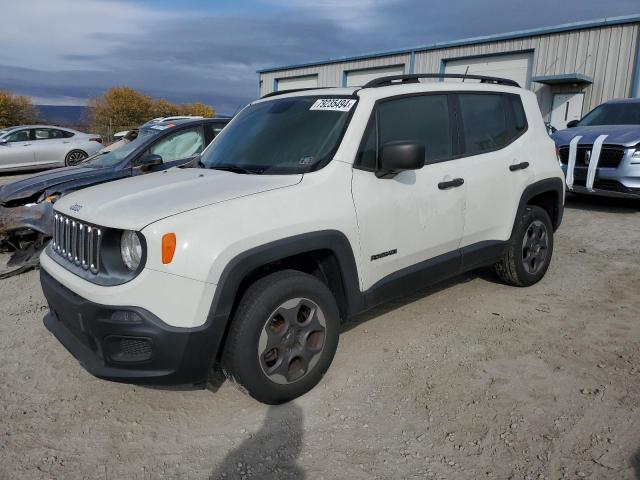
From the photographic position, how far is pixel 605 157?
8109 mm

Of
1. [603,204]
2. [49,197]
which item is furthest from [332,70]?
[49,197]

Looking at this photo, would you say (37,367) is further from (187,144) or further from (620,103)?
(620,103)

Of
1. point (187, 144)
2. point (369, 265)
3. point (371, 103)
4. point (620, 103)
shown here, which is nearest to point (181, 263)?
point (369, 265)

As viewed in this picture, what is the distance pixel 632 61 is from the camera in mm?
14133

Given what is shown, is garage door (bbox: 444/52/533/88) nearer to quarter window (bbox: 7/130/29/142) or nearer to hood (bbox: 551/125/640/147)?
hood (bbox: 551/125/640/147)

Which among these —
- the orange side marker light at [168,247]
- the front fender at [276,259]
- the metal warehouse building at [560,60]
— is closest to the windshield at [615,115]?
the metal warehouse building at [560,60]

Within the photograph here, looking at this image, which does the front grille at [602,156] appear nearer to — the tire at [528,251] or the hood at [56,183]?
the tire at [528,251]

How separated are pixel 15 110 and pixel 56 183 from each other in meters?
29.3

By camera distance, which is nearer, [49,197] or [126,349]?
[126,349]

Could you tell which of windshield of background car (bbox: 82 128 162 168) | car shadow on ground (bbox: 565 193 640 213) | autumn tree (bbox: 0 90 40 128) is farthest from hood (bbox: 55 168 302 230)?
autumn tree (bbox: 0 90 40 128)

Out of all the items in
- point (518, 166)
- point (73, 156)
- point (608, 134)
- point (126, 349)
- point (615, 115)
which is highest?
point (615, 115)

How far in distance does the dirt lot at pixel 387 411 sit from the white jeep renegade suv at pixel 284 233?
0.32m

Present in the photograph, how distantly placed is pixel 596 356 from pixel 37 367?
12.5 feet

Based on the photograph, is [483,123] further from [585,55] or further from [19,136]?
[19,136]
